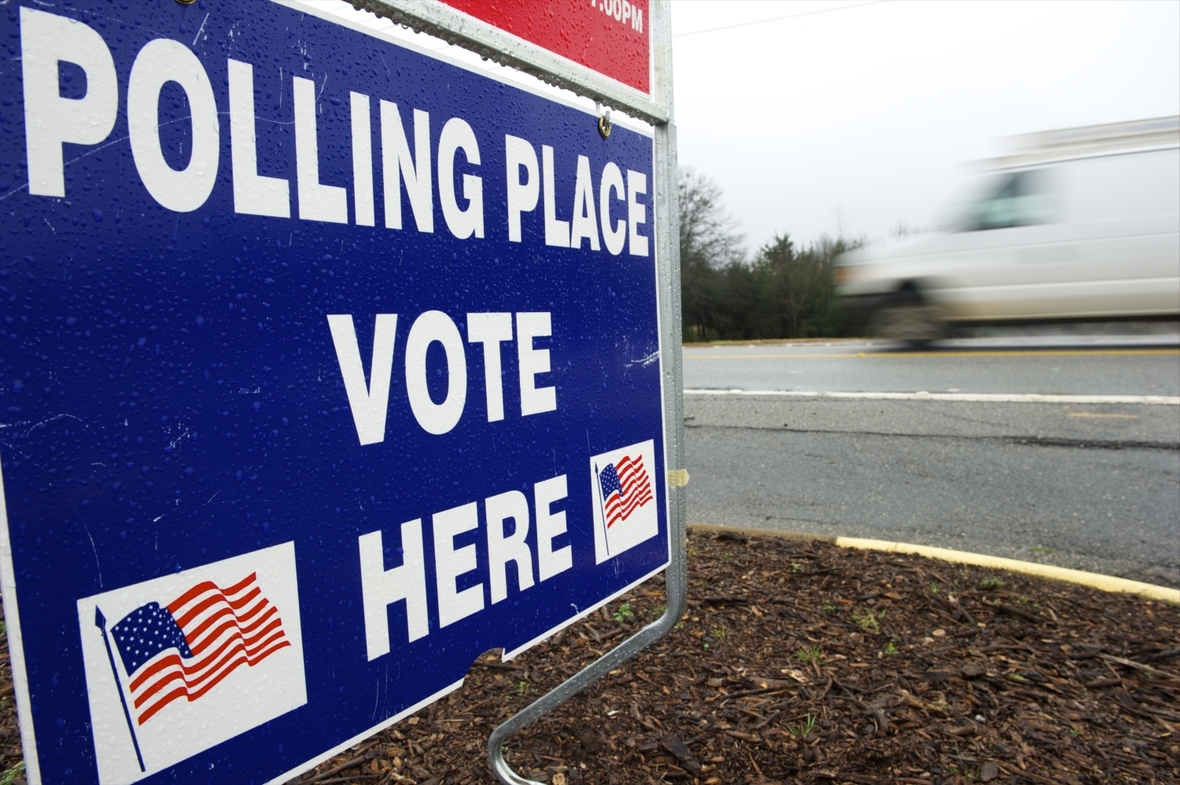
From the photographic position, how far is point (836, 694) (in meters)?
2.38

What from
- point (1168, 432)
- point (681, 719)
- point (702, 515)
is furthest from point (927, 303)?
point (681, 719)

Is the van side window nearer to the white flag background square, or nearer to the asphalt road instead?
the asphalt road

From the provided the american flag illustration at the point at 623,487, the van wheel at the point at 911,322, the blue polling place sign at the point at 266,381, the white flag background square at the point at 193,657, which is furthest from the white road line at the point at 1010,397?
the white flag background square at the point at 193,657

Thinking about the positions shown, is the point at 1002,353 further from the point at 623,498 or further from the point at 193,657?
the point at 193,657

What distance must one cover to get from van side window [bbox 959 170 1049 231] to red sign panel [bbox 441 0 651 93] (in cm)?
880

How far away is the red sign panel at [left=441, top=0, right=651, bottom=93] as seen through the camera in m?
1.34

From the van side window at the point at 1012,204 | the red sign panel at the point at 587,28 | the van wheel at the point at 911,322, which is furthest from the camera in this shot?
the van wheel at the point at 911,322

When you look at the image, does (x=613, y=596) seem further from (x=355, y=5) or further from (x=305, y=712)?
(x=355, y=5)

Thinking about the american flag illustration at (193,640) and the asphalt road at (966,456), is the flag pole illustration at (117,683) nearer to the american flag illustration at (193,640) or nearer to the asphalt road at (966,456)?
the american flag illustration at (193,640)

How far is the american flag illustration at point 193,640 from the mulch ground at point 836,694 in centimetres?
117

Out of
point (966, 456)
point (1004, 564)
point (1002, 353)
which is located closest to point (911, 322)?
point (1002, 353)

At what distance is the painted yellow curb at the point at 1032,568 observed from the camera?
3.21 m

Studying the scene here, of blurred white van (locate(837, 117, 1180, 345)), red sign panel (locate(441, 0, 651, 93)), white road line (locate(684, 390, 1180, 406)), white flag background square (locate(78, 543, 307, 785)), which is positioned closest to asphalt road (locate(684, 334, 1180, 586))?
white road line (locate(684, 390, 1180, 406))

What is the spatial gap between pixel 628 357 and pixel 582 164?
1.33 feet
